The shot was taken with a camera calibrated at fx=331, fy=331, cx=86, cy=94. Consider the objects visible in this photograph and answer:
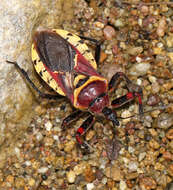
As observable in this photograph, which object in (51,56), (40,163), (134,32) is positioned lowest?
(40,163)

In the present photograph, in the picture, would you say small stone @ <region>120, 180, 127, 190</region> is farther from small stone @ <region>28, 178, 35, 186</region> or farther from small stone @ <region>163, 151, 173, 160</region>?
small stone @ <region>28, 178, 35, 186</region>

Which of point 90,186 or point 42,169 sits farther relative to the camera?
point 42,169

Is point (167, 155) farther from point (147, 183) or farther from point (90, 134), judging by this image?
point (90, 134)

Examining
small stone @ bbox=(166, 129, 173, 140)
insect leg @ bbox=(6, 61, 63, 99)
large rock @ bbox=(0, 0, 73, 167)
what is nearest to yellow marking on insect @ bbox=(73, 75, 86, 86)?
insect leg @ bbox=(6, 61, 63, 99)

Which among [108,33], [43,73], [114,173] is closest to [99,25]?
[108,33]

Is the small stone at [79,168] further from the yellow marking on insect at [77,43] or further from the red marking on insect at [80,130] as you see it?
the yellow marking on insect at [77,43]

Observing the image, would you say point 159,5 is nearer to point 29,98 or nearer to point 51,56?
point 51,56

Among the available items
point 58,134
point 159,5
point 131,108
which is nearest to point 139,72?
point 131,108
